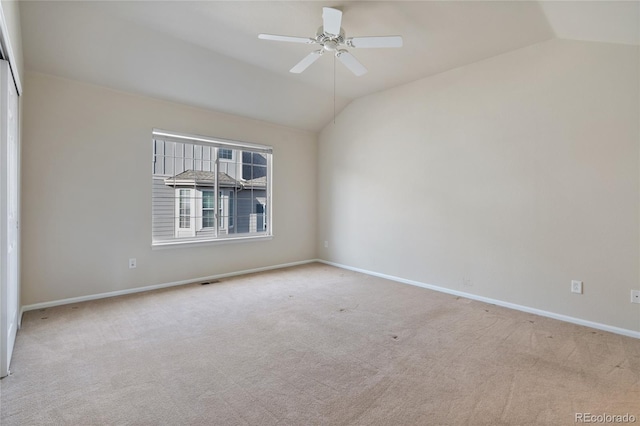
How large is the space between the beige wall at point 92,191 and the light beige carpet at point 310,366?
0.44 m

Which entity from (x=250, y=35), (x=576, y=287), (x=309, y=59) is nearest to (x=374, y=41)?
(x=309, y=59)

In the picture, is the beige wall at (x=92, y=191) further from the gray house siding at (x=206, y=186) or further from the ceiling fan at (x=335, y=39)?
the ceiling fan at (x=335, y=39)

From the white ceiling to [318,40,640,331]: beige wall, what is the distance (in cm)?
33

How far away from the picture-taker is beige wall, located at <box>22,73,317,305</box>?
10.8ft

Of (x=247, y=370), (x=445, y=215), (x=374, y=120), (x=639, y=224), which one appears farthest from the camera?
(x=374, y=120)

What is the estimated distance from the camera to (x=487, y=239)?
12.1 feet

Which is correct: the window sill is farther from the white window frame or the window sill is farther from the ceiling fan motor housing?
the ceiling fan motor housing

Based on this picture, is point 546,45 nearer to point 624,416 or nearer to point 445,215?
point 445,215

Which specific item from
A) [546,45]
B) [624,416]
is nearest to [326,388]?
[624,416]

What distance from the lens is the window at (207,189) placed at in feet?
14.1

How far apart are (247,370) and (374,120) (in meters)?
3.99

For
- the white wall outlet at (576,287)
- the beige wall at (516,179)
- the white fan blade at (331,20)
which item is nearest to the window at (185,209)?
the beige wall at (516,179)

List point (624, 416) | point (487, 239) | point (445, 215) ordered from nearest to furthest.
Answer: point (624, 416), point (487, 239), point (445, 215)

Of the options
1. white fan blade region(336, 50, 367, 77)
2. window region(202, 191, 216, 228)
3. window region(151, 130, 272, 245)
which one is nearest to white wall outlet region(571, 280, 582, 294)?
white fan blade region(336, 50, 367, 77)
